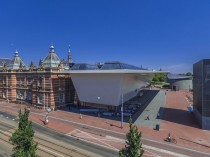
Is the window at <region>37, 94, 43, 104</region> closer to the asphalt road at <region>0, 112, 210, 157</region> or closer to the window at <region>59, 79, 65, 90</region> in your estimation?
the window at <region>59, 79, 65, 90</region>

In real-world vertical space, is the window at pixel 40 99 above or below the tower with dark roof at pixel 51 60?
below

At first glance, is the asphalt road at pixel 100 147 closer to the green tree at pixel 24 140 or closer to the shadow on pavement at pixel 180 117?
the green tree at pixel 24 140

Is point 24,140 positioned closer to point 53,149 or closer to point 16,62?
point 53,149

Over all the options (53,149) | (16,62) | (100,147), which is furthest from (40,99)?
(100,147)

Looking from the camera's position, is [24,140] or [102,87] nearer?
[24,140]

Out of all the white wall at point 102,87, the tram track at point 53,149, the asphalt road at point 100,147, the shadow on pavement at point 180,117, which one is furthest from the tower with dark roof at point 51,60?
the shadow on pavement at point 180,117

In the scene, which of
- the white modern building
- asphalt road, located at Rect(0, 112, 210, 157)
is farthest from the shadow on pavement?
asphalt road, located at Rect(0, 112, 210, 157)

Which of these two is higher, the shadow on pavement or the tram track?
the shadow on pavement

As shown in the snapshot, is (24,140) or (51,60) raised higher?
(51,60)

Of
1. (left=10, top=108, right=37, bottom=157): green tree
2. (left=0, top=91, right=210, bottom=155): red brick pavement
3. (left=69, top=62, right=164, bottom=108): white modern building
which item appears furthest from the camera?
(left=69, top=62, right=164, bottom=108): white modern building

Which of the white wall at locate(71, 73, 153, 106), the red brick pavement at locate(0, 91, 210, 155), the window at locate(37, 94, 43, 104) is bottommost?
the red brick pavement at locate(0, 91, 210, 155)

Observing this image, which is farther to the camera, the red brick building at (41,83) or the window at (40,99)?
the window at (40,99)

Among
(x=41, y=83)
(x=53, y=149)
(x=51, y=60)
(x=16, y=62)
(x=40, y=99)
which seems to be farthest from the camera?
(x=16, y=62)

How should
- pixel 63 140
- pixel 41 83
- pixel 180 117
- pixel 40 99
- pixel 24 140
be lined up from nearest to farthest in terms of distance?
pixel 24 140
pixel 63 140
pixel 180 117
pixel 41 83
pixel 40 99
